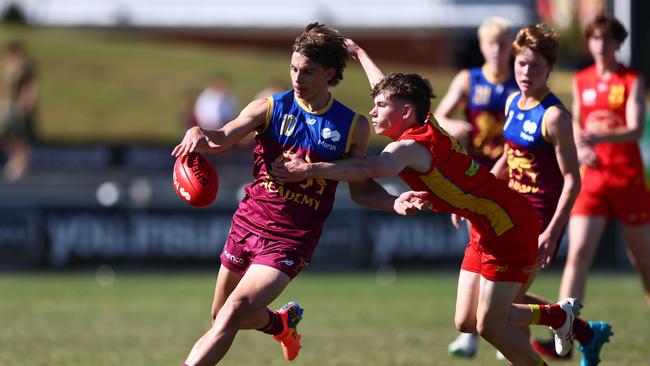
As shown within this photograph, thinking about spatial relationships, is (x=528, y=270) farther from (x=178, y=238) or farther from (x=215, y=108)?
(x=215, y=108)

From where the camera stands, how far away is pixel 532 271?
7031 mm

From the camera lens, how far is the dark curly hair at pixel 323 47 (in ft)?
22.0

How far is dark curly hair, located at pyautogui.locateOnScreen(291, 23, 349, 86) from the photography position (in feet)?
22.0

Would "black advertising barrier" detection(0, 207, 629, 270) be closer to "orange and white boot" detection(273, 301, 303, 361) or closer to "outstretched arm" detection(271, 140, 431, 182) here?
"orange and white boot" detection(273, 301, 303, 361)

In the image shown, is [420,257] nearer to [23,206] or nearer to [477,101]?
[23,206]

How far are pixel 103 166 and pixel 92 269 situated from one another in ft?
23.6

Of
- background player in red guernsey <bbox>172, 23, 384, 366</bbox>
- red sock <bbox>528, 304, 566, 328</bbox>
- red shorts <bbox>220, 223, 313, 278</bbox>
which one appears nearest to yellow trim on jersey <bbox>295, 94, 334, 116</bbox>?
background player in red guernsey <bbox>172, 23, 384, 366</bbox>

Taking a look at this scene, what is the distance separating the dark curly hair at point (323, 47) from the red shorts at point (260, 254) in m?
1.00

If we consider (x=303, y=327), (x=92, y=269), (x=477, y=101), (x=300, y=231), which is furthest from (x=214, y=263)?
(x=300, y=231)

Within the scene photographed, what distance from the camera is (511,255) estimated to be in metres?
6.92

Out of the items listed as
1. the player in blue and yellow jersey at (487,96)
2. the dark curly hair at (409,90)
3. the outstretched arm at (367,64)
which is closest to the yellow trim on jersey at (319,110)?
the dark curly hair at (409,90)

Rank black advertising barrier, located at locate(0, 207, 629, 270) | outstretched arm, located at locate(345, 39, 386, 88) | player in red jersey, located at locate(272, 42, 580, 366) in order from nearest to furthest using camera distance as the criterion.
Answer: player in red jersey, located at locate(272, 42, 580, 366), outstretched arm, located at locate(345, 39, 386, 88), black advertising barrier, located at locate(0, 207, 629, 270)

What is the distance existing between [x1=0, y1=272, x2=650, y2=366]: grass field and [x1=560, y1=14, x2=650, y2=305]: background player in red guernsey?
77cm

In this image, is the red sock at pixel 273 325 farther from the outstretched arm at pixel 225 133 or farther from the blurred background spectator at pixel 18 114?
the blurred background spectator at pixel 18 114
